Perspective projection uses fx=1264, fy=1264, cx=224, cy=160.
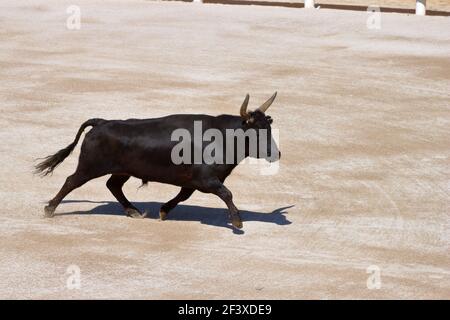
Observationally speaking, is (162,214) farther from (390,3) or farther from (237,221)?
(390,3)

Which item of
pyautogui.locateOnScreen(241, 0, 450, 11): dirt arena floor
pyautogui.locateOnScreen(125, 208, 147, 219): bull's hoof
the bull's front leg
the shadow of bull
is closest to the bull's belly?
the bull's front leg

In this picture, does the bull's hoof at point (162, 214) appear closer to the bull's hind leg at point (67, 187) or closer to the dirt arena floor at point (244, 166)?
the dirt arena floor at point (244, 166)

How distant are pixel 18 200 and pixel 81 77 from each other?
7.15 meters

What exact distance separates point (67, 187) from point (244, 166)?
341cm

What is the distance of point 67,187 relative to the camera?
13391 millimetres

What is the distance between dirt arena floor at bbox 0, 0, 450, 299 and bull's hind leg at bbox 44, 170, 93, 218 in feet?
0.46

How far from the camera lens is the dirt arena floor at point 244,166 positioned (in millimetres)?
11750

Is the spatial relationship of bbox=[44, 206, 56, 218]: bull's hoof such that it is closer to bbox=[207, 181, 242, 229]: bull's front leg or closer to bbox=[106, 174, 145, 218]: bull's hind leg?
bbox=[106, 174, 145, 218]: bull's hind leg

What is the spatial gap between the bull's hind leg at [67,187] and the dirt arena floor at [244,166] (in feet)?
0.46

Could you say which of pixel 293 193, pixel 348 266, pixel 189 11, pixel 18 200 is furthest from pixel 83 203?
pixel 189 11

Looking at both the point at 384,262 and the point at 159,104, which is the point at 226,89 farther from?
the point at 384,262

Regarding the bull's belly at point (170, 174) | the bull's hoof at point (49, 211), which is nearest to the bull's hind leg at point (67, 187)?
the bull's hoof at point (49, 211)

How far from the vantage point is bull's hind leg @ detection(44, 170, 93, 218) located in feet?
43.6

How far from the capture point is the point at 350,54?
2309 cm
